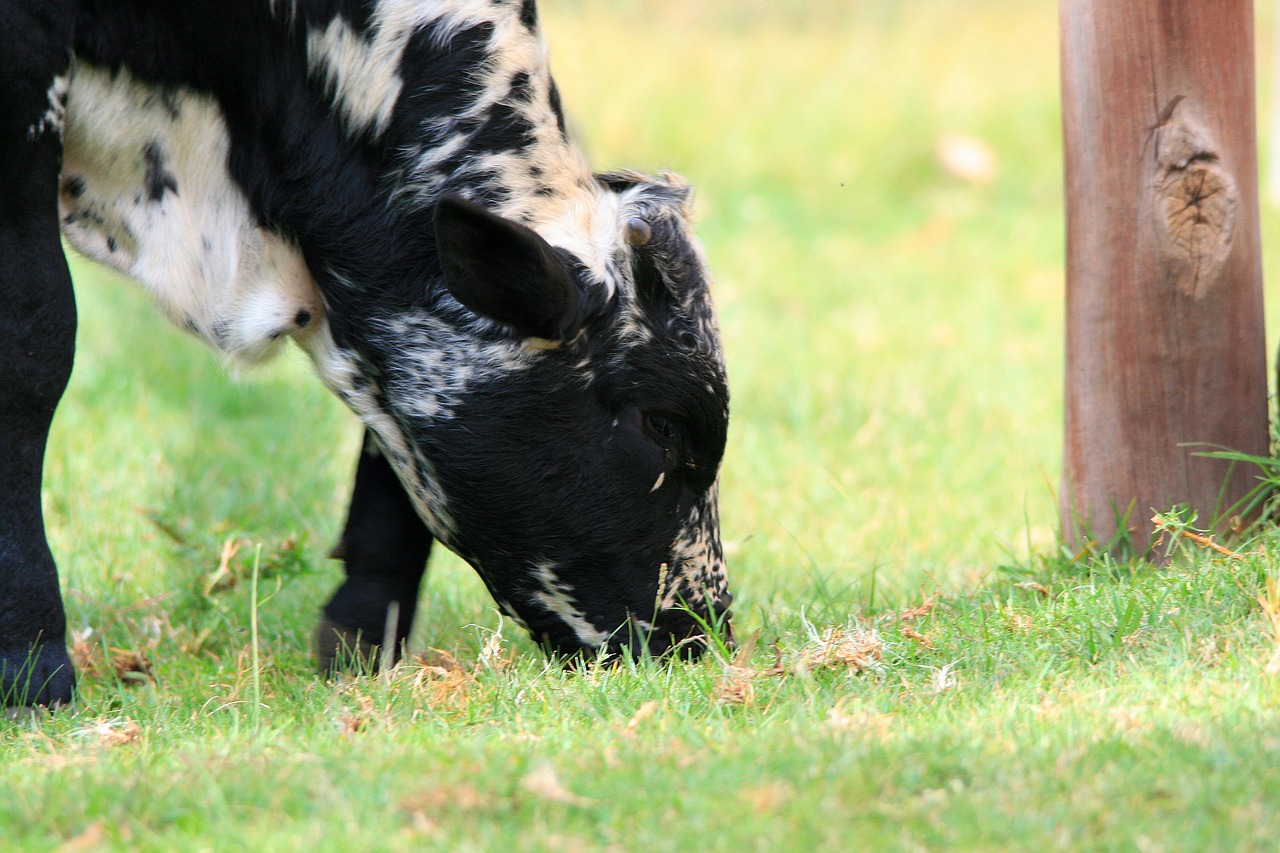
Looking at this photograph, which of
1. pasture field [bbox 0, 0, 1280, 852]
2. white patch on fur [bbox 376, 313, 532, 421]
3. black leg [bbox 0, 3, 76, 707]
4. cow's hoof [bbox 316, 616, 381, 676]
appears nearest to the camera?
pasture field [bbox 0, 0, 1280, 852]

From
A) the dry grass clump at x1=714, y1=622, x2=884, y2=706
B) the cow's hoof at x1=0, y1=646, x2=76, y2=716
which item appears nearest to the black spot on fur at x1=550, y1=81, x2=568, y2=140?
the dry grass clump at x1=714, y1=622, x2=884, y2=706

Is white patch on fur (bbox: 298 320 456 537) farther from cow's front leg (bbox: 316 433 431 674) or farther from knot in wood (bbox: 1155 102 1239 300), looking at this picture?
knot in wood (bbox: 1155 102 1239 300)

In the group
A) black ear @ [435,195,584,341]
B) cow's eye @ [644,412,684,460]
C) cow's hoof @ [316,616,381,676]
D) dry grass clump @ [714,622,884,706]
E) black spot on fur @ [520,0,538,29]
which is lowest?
cow's hoof @ [316,616,381,676]

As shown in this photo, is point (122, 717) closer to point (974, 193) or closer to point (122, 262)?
point (122, 262)

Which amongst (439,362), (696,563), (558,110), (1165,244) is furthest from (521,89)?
(1165,244)

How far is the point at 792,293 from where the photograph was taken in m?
8.77

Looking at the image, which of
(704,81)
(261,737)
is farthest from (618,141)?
(261,737)

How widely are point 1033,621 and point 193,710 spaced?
5.91 ft

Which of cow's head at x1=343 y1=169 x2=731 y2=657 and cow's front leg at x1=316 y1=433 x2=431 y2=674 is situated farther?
cow's front leg at x1=316 y1=433 x2=431 y2=674

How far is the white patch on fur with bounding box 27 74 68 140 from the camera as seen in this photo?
9.84 ft

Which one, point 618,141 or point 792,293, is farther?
point 618,141

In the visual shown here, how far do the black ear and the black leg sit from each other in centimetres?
84

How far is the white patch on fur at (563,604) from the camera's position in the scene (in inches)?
129

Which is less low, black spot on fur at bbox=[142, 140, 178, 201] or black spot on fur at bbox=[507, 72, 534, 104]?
black spot on fur at bbox=[507, 72, 534, 104]
